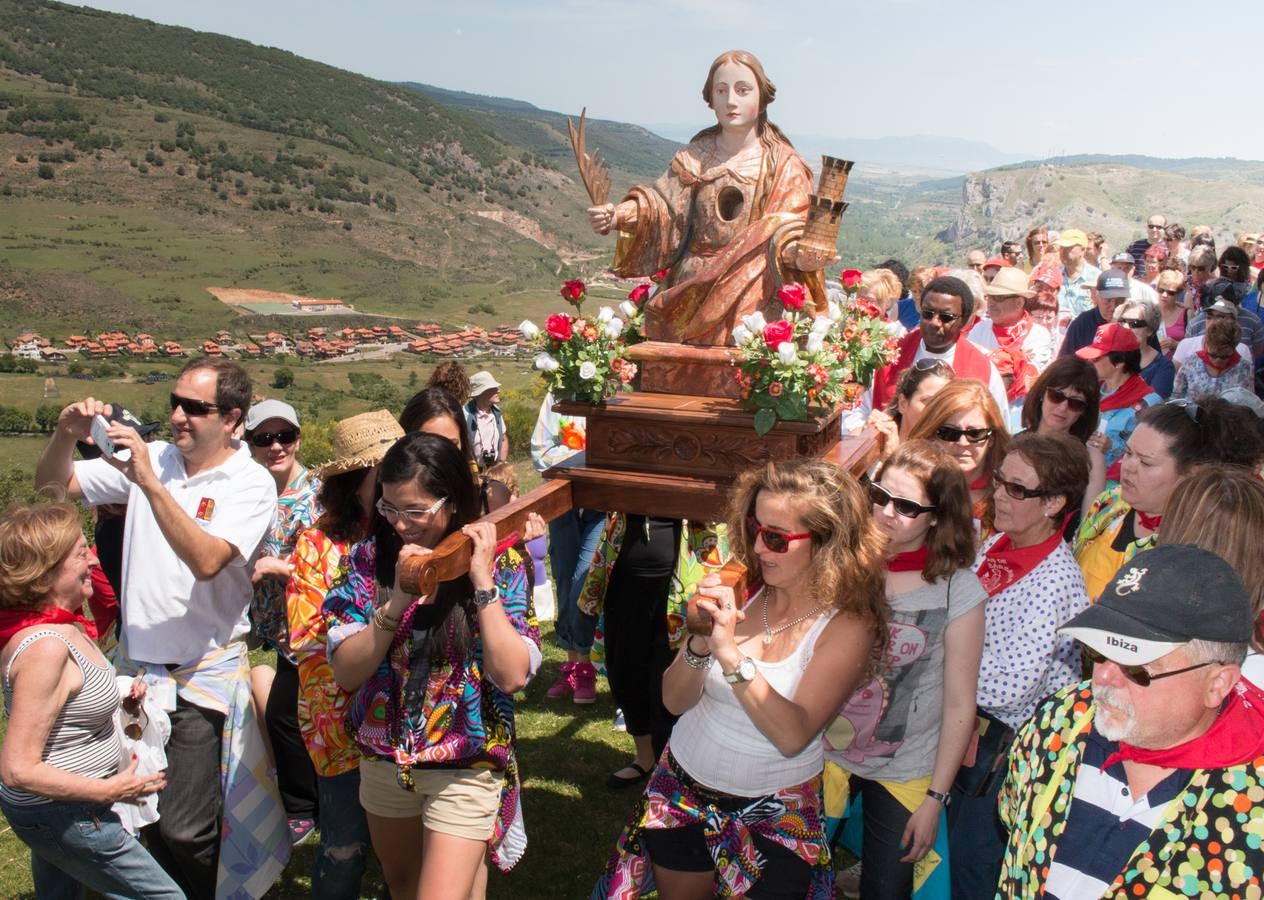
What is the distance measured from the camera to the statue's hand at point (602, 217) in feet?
15.8

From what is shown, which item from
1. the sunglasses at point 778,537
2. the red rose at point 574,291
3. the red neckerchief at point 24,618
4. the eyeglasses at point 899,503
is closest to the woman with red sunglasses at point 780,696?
the sunglasses at point 778,537

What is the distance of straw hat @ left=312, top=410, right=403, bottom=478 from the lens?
4.05 meters

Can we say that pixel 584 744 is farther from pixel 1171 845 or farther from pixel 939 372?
pixel 1171 845

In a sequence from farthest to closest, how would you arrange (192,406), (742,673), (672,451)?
1. (192,406)
2. (672,451)
3. (742,673)

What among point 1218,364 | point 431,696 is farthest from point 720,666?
point 1218,364

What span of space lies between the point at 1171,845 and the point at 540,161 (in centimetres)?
15313

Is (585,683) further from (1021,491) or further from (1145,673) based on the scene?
(1145,673)

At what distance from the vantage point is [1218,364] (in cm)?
697

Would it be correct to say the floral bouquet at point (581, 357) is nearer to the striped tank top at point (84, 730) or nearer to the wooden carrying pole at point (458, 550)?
the wooden carrying pole at point (458, 550)

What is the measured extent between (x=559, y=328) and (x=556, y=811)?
279 centimetres

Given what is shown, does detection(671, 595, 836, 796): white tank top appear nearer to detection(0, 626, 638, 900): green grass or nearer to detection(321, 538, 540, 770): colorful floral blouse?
detection(321, 538, 540, 770): colorful floral blouse

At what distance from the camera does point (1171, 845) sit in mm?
2180

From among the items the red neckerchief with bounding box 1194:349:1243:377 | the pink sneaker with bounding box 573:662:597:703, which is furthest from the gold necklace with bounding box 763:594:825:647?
the red neckerchief with bounding box 1194:349:1243:377

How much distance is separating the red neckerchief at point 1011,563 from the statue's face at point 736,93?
7.25 feet
